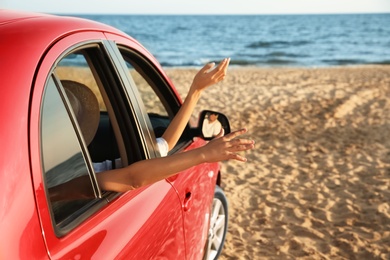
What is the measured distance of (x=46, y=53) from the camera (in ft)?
5.58

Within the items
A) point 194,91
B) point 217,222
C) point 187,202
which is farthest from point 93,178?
point 217,222

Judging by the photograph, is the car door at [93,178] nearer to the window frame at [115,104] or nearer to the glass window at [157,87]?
the window frame at [115,104]

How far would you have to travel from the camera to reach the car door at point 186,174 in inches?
107

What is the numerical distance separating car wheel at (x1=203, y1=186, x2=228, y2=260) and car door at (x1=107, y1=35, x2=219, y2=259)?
1.56 feet

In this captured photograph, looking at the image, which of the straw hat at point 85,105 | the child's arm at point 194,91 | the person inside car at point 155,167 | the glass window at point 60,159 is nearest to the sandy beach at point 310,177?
the child's arm at point 194,91

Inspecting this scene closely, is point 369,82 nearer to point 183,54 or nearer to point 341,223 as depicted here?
point 341,223

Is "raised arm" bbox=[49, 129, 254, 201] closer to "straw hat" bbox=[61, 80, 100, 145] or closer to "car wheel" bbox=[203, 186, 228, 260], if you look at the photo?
"straw hat" bbox=[61, 80, 100, 145]

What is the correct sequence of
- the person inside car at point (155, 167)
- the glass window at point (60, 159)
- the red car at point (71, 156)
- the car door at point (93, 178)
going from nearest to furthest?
the red car at point (71, 156) → the car door at point (93, 178) → the glass window at point (60, 159) → the person inside car at point (155, 167)

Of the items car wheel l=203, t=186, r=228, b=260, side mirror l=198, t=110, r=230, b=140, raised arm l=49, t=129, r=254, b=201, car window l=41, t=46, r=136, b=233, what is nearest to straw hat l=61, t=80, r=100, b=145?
car window l=41, t=46, r=136, b=233

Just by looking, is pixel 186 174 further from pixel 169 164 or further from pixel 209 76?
pixel 169 164

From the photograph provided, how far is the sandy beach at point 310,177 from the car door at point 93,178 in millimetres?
2477

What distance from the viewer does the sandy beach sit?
16.2 feet

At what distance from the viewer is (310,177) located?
23.0ft

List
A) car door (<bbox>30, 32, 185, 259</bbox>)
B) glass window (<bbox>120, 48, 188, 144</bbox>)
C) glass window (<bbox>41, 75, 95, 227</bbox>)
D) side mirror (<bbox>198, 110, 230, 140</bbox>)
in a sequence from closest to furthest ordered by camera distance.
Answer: car door (<bbox>30, 32, 185, 259</bbox>), glass window (<bbox>41, 75, 95, 227</bbox>), glass window (<bbox>120, 48, 188, 144</bbox>), side mirror (<bbox>198, 110, 230, 140</bbox>)
